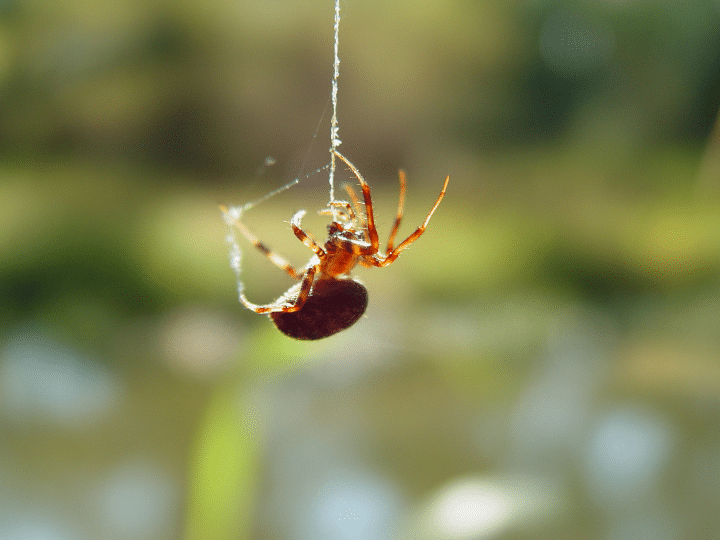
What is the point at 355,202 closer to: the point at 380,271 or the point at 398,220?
the point at 398,220

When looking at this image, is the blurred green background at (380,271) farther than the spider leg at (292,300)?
Yes

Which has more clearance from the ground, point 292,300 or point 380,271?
point 380,271

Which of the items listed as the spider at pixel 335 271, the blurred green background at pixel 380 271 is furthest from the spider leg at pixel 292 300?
the blurred green background at pixel 380 271

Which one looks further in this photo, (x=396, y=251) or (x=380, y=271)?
(x=380, y=271)

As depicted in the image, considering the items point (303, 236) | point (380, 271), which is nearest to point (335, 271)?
point (303, 236)

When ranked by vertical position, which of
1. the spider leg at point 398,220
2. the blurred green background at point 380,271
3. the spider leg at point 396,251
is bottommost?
the spider leg at point 396,251

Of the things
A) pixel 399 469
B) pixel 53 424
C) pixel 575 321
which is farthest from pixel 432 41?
pixel 53 424

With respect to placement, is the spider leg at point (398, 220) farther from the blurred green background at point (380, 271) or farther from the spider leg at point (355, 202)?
the blurred green background at point (380, 271)
